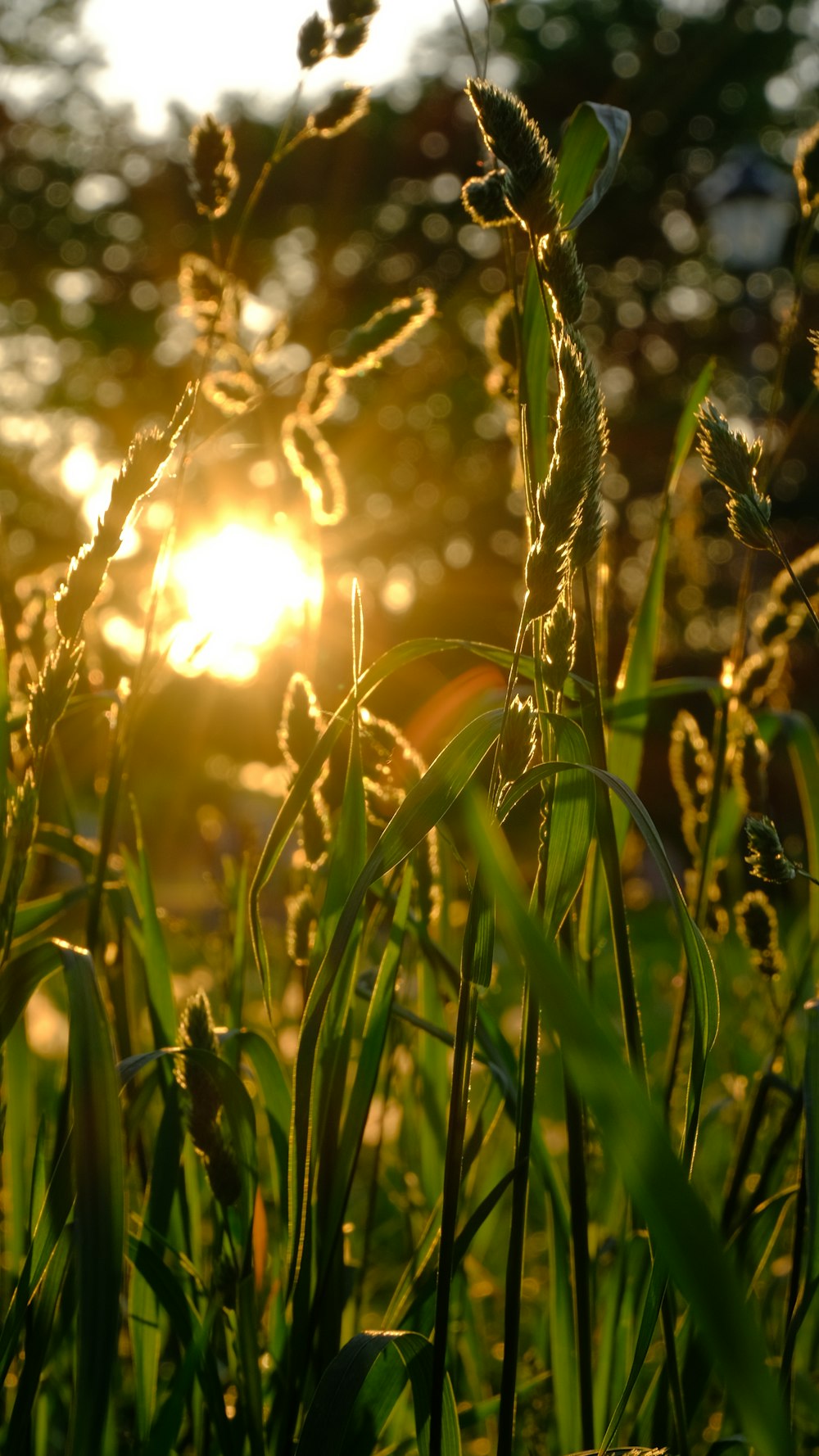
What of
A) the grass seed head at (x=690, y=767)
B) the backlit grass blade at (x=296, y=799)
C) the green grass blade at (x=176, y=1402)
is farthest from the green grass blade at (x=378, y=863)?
the grass seed head at (x=690, y=767)

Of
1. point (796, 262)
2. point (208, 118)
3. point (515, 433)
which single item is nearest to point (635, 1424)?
point (515, 433)

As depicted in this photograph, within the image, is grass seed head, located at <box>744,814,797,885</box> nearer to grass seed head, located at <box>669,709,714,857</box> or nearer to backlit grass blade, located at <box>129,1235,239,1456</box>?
grass seed head, located at <box>669,709,714,857</box>

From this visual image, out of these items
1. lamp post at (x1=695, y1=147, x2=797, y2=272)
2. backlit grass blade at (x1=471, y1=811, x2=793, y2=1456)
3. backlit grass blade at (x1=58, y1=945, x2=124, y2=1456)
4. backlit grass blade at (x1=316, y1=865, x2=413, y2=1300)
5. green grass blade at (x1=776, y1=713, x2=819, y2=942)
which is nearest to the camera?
backlit grass blade at (x1=471, y1=811, x2=793, y2=1456)

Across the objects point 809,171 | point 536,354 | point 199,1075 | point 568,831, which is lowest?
point 199,1075

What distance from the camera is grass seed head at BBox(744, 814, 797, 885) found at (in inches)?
33.4

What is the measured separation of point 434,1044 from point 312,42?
3.45 feet

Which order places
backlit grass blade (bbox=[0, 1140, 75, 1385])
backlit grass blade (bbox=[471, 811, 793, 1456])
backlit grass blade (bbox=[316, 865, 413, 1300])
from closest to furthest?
backlit grass blade (bbox=[471, 811, 793, 1456])
backlit grass blade (bbox=[0, 1140, 75, 1385])
backlit grass blade (bbox=[316, 865, 413, 1300])

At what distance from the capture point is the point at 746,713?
1.19 meters

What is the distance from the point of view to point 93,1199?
0.66 metres

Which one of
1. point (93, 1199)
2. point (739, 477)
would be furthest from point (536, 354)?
point (93, 1199)

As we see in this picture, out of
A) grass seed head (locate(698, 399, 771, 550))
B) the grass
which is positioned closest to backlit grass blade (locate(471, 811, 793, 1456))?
the grass

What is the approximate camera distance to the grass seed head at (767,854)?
33.4 inches

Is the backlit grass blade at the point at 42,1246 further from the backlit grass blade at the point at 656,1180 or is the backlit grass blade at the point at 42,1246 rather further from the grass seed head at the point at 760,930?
the grass seed head at the point at 760,930

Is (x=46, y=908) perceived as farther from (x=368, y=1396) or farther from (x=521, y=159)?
(x=521, y=159)
